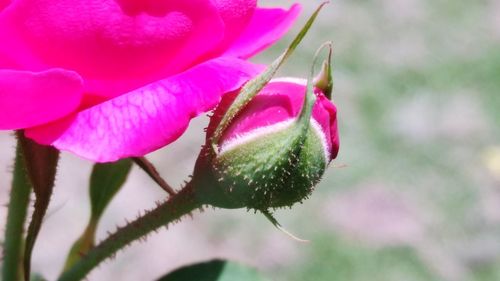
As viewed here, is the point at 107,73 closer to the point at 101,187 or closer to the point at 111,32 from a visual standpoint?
the point at 111,32

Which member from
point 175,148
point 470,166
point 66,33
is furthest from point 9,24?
point 470,166

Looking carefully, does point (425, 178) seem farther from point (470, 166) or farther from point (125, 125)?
point (125, 125)

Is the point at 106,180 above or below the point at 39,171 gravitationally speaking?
below

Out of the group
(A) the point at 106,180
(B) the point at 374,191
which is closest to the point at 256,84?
(A) the point at 106,180

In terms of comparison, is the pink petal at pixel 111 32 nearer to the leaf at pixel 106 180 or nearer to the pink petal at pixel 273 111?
the pink petal at pixel 273 111

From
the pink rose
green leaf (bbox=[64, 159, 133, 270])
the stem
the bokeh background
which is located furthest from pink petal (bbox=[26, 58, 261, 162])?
the bokeh background

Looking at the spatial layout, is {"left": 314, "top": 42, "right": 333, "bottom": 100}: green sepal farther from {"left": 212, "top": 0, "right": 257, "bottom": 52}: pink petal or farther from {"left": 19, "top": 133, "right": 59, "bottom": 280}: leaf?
{"left": 19, "top": 133, "right": 59, "bottom": 280}: leaf

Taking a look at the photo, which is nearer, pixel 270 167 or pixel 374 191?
pixel 270 167
